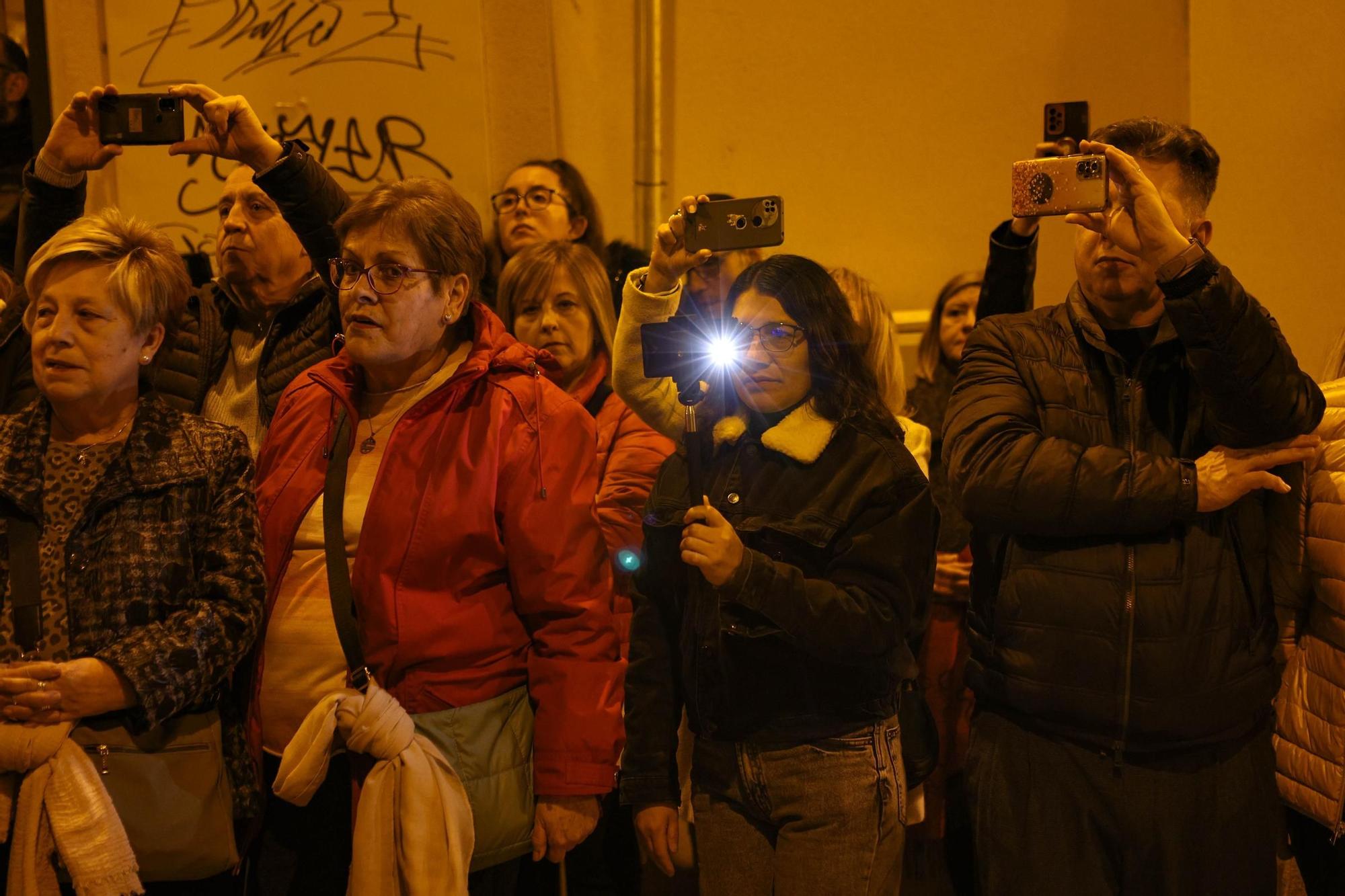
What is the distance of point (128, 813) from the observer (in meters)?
2.49

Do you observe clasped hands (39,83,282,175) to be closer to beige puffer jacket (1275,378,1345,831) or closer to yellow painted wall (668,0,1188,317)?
yellow painted wall (668,0,1188,317)

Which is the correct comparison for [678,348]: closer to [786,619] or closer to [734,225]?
[734,225]

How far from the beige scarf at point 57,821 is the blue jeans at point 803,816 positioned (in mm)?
1173

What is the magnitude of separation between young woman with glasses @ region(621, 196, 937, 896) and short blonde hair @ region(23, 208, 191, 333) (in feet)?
3.52

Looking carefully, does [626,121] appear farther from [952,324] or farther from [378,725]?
[378,725]

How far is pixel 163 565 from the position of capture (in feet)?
8.38

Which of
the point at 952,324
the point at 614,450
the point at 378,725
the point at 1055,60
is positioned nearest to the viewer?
the point at 378,725

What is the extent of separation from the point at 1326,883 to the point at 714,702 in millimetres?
1406

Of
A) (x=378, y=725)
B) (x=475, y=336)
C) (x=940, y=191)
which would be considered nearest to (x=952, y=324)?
(x=940, y=191)

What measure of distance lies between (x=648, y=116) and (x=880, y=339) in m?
1.59

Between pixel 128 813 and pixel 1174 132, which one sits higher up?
pixel 1174 132

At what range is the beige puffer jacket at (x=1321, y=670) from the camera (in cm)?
256

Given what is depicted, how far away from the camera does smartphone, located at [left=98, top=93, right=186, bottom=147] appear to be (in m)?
3.01

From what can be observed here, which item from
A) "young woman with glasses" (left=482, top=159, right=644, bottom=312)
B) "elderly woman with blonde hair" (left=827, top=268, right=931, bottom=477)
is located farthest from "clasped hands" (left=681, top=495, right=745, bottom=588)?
"young woman with glasses" (left=482, top=159, right=644, bottom=312)
